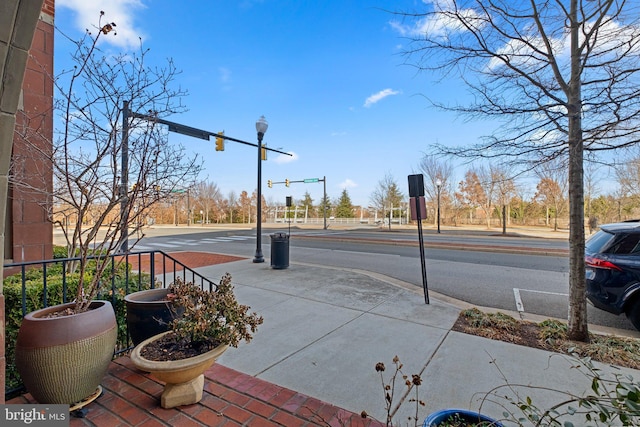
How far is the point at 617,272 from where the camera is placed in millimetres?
4023

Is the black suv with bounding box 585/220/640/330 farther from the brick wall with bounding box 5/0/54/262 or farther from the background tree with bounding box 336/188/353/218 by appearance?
the background tree with bounding box 336/188/353/218

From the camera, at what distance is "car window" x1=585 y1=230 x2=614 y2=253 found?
4.28 metres

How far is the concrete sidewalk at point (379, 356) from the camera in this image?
2516 mm

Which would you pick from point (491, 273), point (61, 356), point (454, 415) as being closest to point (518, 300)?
point (491, 273)

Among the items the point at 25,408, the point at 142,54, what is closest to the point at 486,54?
the point at 142,54

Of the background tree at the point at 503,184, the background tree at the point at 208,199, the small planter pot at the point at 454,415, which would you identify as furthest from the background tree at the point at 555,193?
the background tree at the point at 208,199

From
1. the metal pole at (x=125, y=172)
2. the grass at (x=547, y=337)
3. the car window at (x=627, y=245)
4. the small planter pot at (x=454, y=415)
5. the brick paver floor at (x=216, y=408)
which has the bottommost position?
the grass at (x=547, y=337)

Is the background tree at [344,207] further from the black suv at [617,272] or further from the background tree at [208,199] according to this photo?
the black suv at [617,272]

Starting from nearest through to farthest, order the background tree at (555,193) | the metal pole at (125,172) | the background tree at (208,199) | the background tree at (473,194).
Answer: the metal pole at (125,172)
the background tree at (555,193)
the background tree at (473,194)
the background tree at (208,199)

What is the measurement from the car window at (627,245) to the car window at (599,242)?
0.34ft

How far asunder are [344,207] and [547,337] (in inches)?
1925

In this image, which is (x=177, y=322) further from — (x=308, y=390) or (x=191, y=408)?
(x=308, y=390)

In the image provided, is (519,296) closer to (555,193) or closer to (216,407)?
(216,407)

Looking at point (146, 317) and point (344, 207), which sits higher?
point (344, 207)
